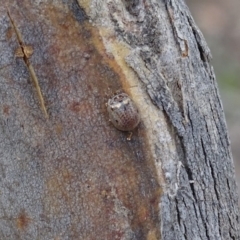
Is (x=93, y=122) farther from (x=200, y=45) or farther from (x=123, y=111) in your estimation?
(x=200, y=45)

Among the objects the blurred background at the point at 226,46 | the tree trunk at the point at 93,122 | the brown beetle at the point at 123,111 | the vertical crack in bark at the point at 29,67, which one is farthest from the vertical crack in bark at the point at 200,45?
the blurred background at the point at 226,46

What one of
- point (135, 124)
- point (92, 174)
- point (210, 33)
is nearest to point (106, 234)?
point (92, 174)

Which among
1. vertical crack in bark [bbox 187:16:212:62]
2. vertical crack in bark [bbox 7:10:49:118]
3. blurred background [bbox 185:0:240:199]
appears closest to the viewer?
vertical crack in bark [bbox 7:10:49:118]

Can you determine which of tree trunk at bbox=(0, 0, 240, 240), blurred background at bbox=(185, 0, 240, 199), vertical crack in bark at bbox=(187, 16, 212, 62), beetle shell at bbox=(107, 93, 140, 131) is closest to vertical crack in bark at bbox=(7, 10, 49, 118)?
tree trunk at bbox=(0, 0, 240, 240)

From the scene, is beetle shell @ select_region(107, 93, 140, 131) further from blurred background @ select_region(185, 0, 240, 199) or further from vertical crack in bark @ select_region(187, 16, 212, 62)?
blurred background @ select_region(185, 0, 240, 199)

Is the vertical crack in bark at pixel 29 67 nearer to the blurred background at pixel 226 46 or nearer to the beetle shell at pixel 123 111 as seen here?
the beetle shell at pixel 123 111

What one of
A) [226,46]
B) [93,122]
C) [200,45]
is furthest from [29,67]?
[226,46]
